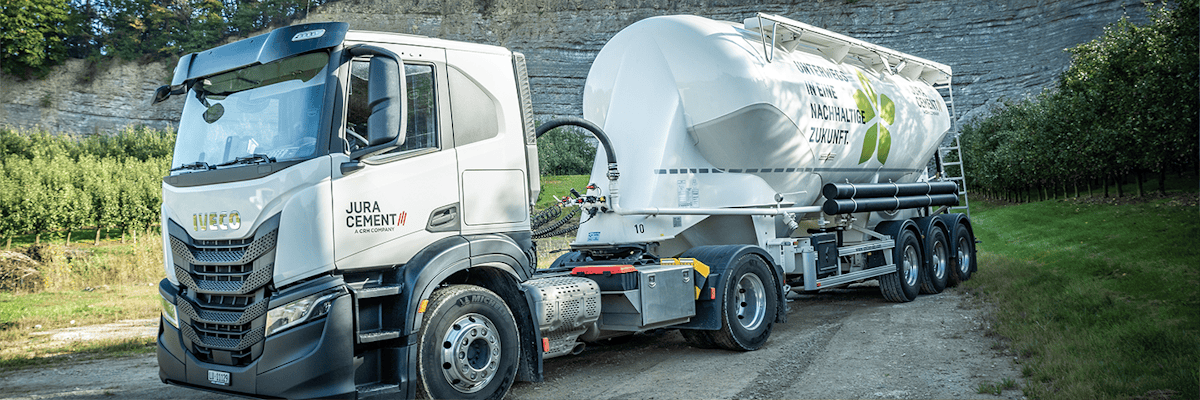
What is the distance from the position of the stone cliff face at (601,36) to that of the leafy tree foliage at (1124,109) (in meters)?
14.8

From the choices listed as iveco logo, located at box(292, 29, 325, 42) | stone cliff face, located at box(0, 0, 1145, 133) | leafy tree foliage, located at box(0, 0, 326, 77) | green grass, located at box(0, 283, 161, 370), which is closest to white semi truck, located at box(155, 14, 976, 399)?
iveco logo, located at box(292, 29, 325, 42)

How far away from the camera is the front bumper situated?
470 cm

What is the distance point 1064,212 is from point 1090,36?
30814mm

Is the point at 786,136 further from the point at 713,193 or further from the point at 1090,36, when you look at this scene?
the point at 1090,36

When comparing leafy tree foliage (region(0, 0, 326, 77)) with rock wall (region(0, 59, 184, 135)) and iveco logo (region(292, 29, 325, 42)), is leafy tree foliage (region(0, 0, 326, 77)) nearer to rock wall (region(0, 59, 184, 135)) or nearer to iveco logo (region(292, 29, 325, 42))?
rock wall (region(0, 59, 184, 135))

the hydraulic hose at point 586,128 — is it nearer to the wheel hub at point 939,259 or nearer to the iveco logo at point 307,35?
the iveco logo at point 307,35

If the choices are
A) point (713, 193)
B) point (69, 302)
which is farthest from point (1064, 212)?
point (69, 302)

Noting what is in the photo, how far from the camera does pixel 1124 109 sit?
2433cm

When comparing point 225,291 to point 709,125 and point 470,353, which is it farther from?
point 709,125

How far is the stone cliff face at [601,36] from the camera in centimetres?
5462

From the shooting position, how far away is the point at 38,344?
30.8ft

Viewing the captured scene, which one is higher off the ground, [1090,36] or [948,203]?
[1090,36]

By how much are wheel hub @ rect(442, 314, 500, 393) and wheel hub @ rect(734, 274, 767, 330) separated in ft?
11.1

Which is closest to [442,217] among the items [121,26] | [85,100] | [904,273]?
[904,273]
